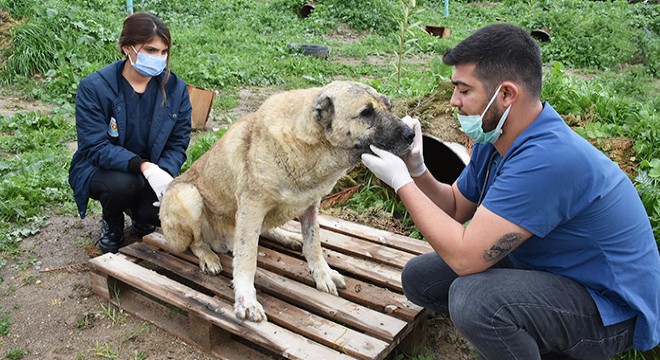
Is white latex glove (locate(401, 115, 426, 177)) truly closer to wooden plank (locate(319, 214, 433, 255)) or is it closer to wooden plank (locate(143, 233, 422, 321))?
wooden plank (locate(143, 233, 422, 321))

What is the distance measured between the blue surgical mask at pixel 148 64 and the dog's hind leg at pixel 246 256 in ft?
4.42

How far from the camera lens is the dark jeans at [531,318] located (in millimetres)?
2393

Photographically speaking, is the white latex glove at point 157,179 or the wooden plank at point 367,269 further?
the white latex glove at point 157,179

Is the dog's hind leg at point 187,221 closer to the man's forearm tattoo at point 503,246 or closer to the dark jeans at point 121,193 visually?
the dark jeans at point 121,193

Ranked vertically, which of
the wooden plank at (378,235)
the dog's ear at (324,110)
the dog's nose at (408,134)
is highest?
the dog's ear at (324,110)

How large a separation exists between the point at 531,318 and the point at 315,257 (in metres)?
1.55

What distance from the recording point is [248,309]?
318cm

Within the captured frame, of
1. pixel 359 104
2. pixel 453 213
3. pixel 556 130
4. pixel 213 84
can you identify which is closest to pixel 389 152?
pixel 359 104

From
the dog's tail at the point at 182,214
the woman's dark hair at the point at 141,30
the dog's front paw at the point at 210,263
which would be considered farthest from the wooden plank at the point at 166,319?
the woman's dark hair at the point at 141,30

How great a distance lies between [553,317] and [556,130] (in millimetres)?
840

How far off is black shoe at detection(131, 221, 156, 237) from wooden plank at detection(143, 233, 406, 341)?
3.58 ft

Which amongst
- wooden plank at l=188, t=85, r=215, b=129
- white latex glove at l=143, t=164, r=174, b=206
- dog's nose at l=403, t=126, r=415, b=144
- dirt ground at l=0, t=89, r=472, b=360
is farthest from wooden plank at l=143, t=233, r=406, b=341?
wooden plank at l=188, t=85, r=215, b=129

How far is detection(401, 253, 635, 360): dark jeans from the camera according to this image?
2393 mm

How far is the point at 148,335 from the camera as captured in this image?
136 inches
